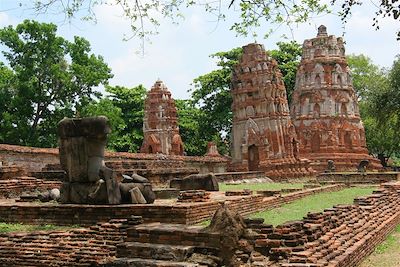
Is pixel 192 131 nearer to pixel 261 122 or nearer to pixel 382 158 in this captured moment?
pixel 261 122

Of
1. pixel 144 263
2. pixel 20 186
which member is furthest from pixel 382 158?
pixel 144 263

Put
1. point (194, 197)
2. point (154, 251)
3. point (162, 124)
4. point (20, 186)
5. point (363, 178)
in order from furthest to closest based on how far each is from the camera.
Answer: point (162, 124), point (363, 178), point (20, 186), point (194, 197), point (154, 251)

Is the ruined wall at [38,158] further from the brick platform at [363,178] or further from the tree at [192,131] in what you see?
the tree at [192,131]

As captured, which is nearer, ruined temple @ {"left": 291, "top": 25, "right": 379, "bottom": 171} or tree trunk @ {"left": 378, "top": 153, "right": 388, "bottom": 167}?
ruined temple @ {"left": 291, "top": 25, "right": 379, "bottom": 171}

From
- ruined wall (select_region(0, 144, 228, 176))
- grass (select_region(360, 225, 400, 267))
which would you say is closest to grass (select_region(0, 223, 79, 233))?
grass (select_region(360, 225, 400, 267))

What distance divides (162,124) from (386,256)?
29.3 meters

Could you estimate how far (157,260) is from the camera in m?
5.41

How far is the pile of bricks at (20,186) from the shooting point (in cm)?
1205

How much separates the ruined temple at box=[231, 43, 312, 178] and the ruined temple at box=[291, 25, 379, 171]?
24.7ft

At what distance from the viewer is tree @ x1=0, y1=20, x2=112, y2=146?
26.3 metres

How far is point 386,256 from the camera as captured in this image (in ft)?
24.8

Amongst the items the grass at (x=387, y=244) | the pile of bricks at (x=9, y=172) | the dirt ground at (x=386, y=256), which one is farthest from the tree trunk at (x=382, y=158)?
the dirt ground at (x=386, y=256)

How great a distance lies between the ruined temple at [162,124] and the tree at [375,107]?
13025mm

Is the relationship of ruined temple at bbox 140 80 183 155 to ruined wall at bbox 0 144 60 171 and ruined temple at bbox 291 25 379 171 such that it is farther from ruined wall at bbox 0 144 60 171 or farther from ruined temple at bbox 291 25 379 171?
ruined wall at bbox 0 144 60 171
